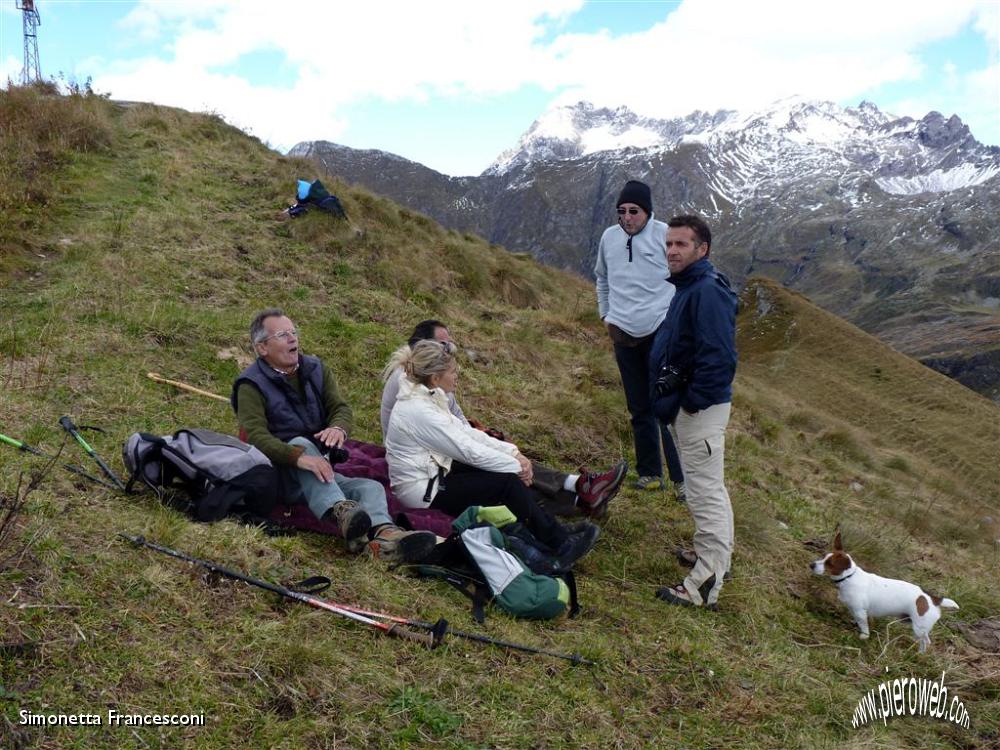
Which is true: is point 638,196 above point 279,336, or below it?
above

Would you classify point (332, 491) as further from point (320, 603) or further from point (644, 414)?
point (644, 414)

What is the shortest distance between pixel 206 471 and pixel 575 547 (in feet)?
7.77

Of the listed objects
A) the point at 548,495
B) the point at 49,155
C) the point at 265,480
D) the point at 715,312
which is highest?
the point at 49,155

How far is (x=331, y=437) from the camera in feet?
15.5

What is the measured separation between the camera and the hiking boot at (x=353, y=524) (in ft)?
13.4

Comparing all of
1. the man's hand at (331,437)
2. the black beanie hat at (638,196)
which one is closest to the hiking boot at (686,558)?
the man's hand at (331,437)

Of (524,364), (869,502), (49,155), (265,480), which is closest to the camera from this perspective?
(265,480)

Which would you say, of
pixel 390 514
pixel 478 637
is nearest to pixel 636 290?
pixel 390 514

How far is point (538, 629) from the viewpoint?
379 centimetres

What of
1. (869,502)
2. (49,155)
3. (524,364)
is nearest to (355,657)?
(524,364)

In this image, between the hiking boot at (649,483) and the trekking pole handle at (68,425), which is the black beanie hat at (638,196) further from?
the trekking pole handle at (68,425)

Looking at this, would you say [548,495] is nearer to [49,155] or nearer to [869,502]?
[869,502]

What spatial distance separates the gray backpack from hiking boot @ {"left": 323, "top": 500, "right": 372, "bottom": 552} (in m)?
0.50

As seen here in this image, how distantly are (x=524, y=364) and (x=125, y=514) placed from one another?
7054mm
